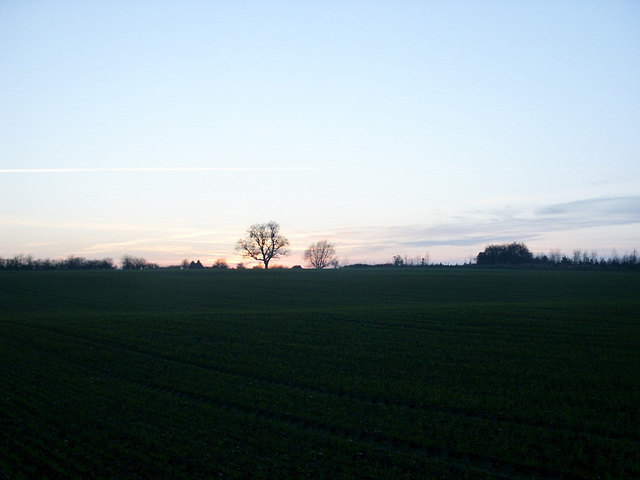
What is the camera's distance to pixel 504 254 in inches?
4951

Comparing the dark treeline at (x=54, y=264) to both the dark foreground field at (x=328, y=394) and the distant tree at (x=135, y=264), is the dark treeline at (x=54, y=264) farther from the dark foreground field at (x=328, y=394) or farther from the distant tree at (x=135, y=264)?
the dark foreground field at (x=328, y=394)

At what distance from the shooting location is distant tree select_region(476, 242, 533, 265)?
122 meters

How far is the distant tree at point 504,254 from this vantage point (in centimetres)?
12210

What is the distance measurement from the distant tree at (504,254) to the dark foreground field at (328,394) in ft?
308

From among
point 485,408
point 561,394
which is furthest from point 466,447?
point 561,394

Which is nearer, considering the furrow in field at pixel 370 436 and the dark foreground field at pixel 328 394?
the furrow in field at pixel 370 436

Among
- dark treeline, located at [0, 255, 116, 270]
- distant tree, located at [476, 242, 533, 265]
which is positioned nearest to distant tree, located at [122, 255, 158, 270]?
dark treeline, located at [0, 255, 116, 270]

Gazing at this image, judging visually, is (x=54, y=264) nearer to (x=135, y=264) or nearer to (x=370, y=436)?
(x=135, y=264)

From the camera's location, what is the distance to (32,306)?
146 ft

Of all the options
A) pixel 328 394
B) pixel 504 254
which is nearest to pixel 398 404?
pixel 328 394

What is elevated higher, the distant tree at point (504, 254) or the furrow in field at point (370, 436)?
the distant tree at point (504, 254)

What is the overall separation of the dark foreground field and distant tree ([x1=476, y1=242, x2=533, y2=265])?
93749 mm

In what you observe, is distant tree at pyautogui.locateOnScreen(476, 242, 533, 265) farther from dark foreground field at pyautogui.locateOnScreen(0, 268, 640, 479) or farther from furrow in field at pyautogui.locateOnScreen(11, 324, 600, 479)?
furrow in field at pyautogui.locateOnScreen(11, 324, 600, 479)

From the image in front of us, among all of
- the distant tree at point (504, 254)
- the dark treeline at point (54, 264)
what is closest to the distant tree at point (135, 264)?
the dark treeline at point (54, 264)
